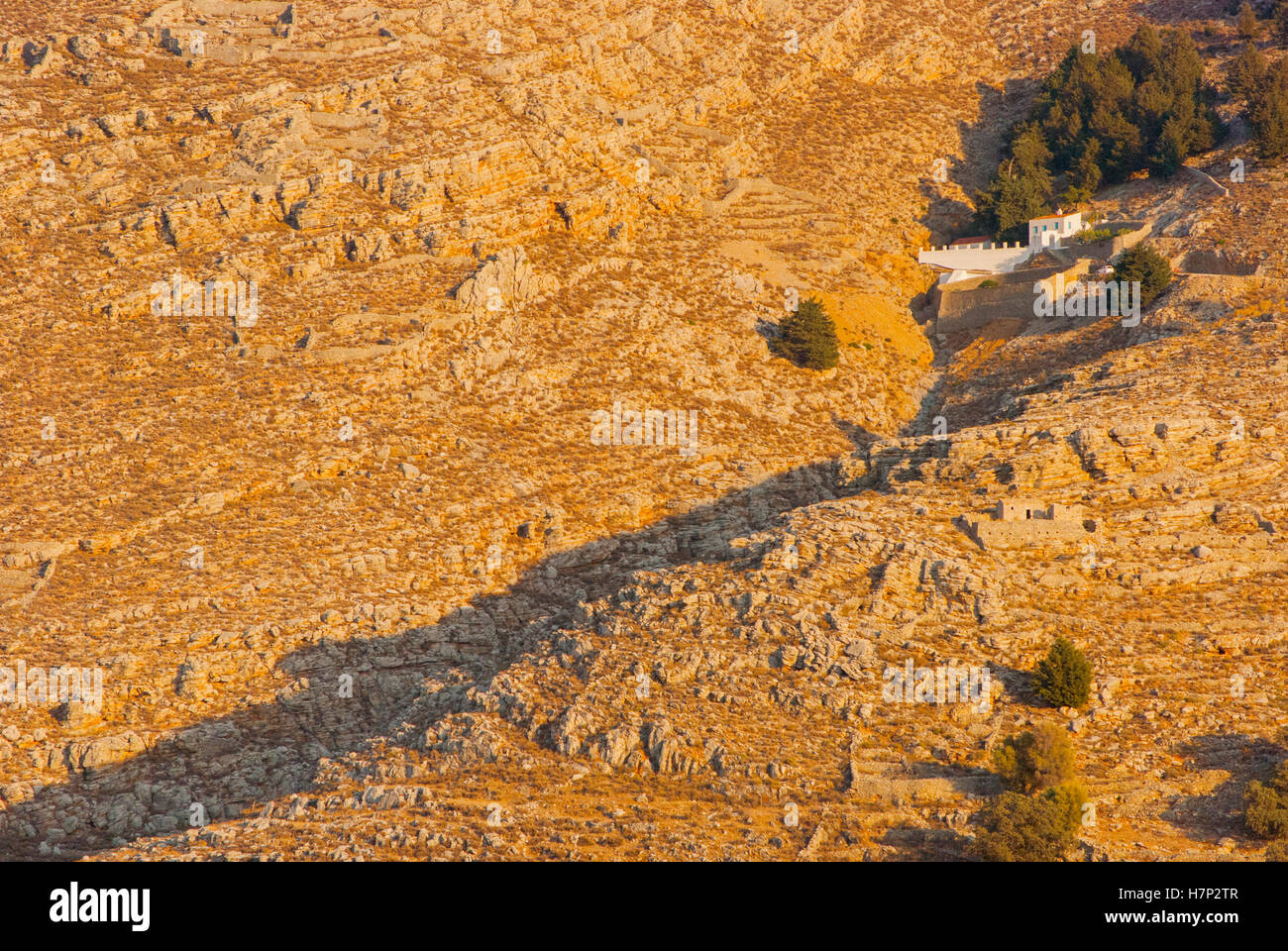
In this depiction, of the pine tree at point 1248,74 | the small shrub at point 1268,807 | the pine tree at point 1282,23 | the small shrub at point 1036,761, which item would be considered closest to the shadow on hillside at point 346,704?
the small shrub at point 1036,761

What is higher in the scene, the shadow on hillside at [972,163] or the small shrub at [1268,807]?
the shadow on hillside at [972,163]

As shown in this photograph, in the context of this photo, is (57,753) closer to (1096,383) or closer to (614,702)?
(614,702)

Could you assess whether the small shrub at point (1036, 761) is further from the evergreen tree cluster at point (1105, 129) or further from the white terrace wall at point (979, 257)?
the evergreen tree cluster at point (1105, 129)

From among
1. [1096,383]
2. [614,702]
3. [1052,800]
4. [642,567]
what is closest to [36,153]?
[642,567]

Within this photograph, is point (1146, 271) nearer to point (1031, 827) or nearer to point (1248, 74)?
point (1248, 74)

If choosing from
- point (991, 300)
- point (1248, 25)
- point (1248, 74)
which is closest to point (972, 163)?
point (1248, 74)

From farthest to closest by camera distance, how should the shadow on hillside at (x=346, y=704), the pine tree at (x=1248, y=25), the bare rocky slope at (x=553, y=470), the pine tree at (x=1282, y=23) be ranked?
the pine tree at (x=1248, y=25), the pine tree at (x=1282, y=23), the shadow on hillside at (x=346, y=704), the bare rocky slope at (x=553, y=470)
